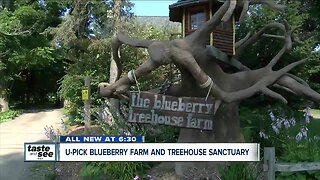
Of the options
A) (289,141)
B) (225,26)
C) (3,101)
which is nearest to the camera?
(289,141)

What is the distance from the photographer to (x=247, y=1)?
6.31 metres

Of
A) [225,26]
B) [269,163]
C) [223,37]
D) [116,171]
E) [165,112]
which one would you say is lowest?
[116,171]

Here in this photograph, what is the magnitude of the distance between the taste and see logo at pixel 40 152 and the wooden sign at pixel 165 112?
2387mm

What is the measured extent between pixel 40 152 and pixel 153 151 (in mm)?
1177

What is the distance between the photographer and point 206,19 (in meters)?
7.93

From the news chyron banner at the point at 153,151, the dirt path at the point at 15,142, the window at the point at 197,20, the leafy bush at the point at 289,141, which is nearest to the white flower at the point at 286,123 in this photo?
the leafy bush at the point at 289,141

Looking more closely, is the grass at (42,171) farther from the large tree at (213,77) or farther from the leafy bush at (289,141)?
the leafy bush at (289,141)

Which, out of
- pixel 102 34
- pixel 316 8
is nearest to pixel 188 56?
pixel 316 8

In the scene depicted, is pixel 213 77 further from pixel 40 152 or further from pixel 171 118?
pixel 40 152

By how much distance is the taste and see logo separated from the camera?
165 inches

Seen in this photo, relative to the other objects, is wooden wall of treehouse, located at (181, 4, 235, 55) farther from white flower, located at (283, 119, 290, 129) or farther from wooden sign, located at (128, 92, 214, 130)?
wooden sign, located at (128, 92, 214, 130)

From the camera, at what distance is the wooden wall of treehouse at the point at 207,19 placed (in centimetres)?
790

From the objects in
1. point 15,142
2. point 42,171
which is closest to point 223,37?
point 42,171

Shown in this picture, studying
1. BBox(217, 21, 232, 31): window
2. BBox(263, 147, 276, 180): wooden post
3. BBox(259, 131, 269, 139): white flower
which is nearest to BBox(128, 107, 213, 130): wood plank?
BBox(259, 131, 269, 139): white flower
